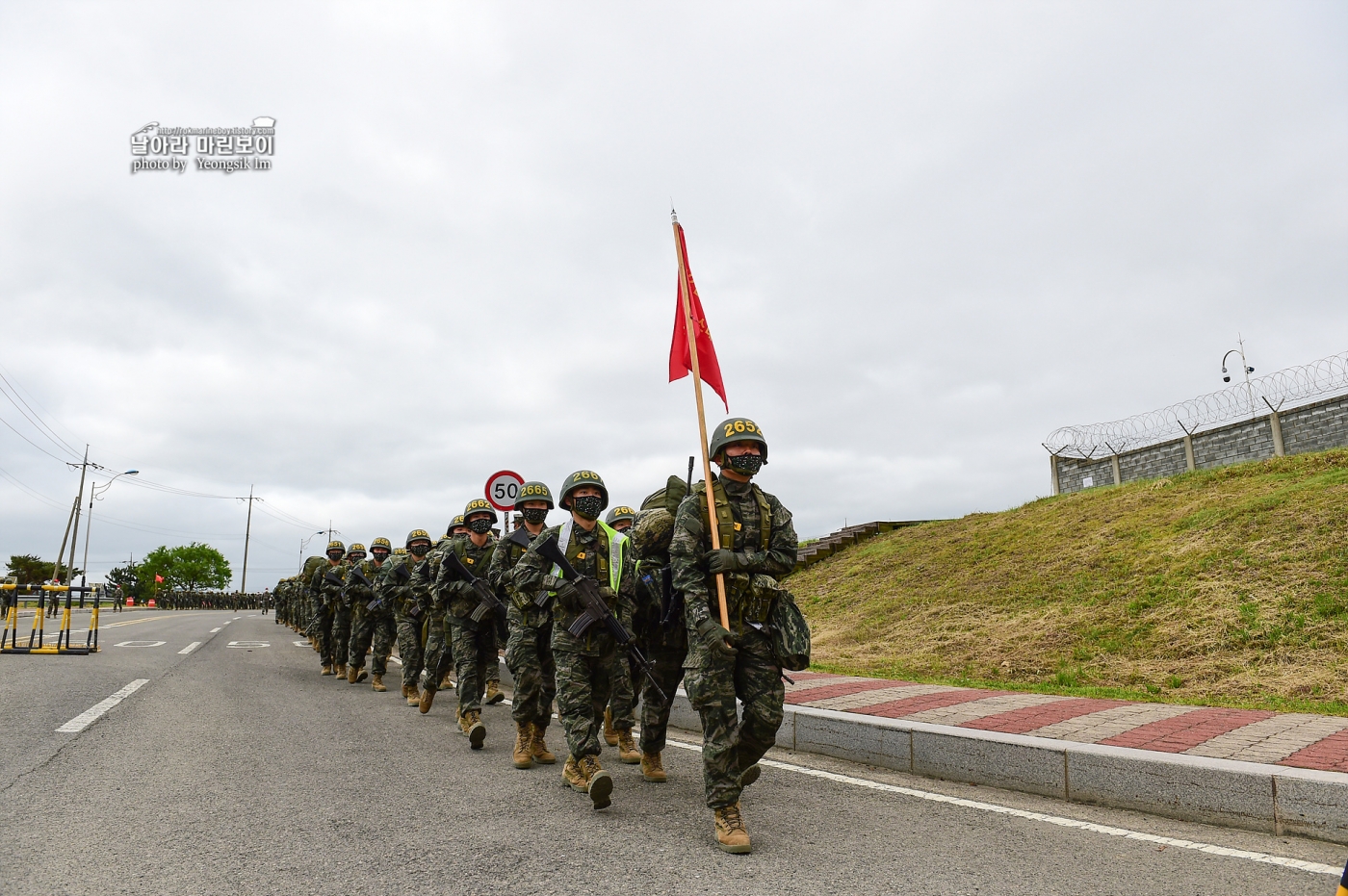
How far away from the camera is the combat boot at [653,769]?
5.61 meters

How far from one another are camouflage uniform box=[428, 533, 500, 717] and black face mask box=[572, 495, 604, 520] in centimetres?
149

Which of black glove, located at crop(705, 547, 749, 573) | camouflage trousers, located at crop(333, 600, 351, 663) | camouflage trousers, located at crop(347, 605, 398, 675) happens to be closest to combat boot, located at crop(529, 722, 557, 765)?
black glove, located at crop(705, 547, 749, 573)

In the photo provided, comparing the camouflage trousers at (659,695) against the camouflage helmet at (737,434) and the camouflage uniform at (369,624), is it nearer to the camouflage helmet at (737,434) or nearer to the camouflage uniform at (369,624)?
the camouflage helmet at (737,434)

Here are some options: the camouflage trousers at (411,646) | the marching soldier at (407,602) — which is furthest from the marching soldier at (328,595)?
the camouflage trousers at (411,646)

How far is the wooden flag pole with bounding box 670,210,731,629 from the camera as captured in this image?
447 cm

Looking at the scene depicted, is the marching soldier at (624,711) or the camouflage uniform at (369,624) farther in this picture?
the camouflage uniform at (369,624)

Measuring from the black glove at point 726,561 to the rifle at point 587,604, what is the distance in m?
1.39

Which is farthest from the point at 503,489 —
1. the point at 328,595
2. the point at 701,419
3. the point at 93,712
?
the point at 701,419

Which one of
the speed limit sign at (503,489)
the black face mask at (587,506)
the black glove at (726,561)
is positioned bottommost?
the black glove at (726,561)

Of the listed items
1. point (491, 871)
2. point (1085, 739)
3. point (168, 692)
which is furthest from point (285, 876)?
point (168, 692)

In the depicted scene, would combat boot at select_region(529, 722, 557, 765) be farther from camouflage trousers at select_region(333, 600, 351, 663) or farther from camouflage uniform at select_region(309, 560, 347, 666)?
camouflage uniform at select_region(309, 560, 347, 666)

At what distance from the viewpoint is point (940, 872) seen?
368 centimetres

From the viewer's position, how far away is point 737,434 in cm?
475

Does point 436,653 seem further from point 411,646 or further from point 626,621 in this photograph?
point 626,621
